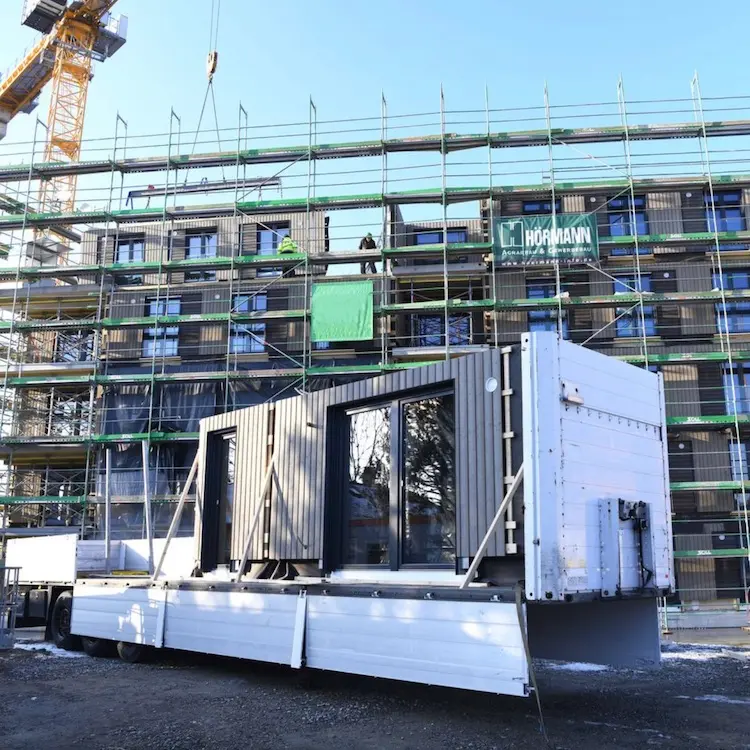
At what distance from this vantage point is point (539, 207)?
101 ft

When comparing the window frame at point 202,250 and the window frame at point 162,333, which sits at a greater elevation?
the window frame at point 202,250

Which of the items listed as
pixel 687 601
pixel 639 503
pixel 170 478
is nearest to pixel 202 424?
pixel 639 503

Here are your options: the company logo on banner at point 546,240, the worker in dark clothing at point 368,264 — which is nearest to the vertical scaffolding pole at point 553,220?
the company logo on banner at point 546,240

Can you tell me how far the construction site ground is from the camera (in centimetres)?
767

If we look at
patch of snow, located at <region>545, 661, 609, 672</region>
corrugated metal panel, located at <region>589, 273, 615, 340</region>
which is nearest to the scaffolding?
corrugated metal panel, located at <region>589, 273, 615, 340</region>

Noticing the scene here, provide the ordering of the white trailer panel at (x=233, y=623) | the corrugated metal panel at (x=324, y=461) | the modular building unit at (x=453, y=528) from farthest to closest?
the white trailer panel at (x=233, y=623), the corrugated metal panel at (x=324, y=461), the modular building unit at (x=453, y=528)

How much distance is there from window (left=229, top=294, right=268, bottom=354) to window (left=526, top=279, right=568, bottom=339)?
948cm

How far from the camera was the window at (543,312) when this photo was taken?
29344 mm

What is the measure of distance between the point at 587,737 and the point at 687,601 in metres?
20.9

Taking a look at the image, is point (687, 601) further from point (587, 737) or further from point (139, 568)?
point (587, 737)

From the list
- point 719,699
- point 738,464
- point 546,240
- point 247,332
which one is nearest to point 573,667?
point 719,699

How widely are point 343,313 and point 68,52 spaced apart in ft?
82.9

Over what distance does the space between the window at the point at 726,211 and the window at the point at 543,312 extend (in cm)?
611

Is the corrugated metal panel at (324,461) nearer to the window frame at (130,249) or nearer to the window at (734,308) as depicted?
the window at (734,308)
